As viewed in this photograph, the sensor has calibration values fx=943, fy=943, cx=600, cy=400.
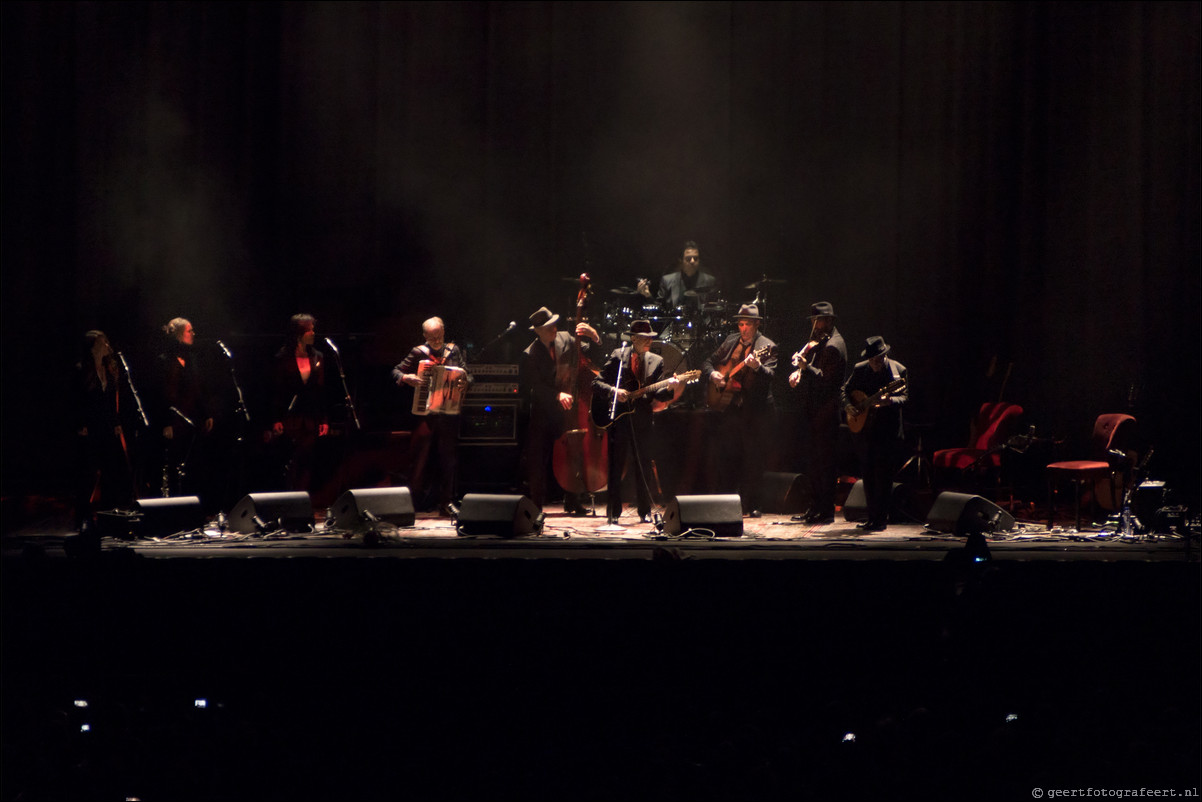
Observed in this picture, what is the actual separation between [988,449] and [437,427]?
5089 millimetres

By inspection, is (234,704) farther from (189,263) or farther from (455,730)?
(189,263)

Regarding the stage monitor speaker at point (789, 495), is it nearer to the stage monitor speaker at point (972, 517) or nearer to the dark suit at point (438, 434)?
the stage monitor speaker at point (972, 517)

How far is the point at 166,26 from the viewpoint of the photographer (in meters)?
11.0

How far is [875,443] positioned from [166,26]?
30.5 ft

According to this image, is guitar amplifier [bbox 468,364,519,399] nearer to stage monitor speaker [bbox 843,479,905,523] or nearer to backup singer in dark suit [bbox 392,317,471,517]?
backup singer in dark suit [bbox 392,317,471,517]

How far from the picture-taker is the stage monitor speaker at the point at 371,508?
717 cm

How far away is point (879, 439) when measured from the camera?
25.2 feet

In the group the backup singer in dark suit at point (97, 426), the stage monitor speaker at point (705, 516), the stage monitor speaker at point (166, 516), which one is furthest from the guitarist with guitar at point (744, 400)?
the backup singer in dark suit at point (97, 426)

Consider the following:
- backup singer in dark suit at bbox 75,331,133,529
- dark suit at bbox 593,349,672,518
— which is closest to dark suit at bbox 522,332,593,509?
dark suit at bbox 593,349,672,518

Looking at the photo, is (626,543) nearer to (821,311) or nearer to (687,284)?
(821,311)

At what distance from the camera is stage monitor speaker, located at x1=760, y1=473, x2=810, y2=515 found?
8.84 metres

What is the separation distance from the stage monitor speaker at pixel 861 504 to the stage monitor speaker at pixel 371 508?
372 centimetres

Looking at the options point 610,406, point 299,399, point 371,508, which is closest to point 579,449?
point 610,406

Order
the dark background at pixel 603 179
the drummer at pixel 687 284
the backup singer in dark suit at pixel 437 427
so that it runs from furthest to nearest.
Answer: the drummer at pixel 687 284 < the dark background at pixel 603 179 < the backup singer in dark suit at pixel 437 427
